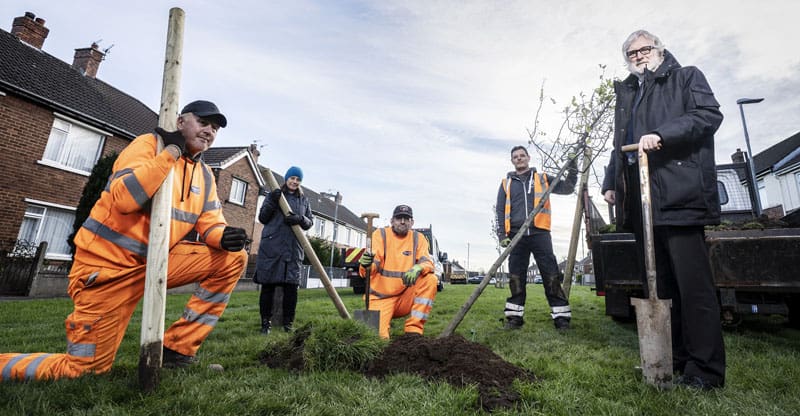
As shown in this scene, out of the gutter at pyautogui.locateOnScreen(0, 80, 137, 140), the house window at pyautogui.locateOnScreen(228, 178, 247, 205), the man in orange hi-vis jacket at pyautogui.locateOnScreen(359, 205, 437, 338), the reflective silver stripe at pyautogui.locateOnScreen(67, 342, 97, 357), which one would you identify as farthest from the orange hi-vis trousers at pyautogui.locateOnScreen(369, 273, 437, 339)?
the house window at pyautogui.locateOnScreen(228, 178, 247, 205)

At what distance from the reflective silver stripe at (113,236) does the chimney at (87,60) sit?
1837 centimetres

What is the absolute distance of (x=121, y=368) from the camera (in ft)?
8.51

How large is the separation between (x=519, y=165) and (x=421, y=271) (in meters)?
2.48

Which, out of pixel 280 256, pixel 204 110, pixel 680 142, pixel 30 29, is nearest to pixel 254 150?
pixel 30 29

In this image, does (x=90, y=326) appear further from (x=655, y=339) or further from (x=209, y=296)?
(x=655, y=339)

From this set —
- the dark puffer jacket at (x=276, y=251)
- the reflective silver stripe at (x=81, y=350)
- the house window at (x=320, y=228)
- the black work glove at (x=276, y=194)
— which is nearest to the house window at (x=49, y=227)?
the dark puffer jacket at (x=276, y=251)

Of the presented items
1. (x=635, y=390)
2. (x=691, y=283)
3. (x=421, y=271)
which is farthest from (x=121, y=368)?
(x=691, y=283)

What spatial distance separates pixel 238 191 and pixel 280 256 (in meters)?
18.6

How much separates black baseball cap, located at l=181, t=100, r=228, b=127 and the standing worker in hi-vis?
3595 millimetres

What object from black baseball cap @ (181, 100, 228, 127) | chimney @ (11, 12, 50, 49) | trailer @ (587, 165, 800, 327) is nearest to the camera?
black baseball cap @ (181, 100, 228, 127)

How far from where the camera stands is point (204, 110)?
2.83 m

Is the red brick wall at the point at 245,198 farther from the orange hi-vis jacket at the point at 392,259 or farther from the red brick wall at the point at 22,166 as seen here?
the orange hi-vis jacket at the point at 392,259

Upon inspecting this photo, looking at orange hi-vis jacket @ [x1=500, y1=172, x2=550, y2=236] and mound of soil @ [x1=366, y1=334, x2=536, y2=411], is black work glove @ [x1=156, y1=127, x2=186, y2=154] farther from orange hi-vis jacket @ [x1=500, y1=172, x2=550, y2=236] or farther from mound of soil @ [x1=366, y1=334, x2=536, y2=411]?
orange hi-vis jacket @ [x1=500, y1=172, x2=550, y2=236]

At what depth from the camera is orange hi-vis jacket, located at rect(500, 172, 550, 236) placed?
5.23m
